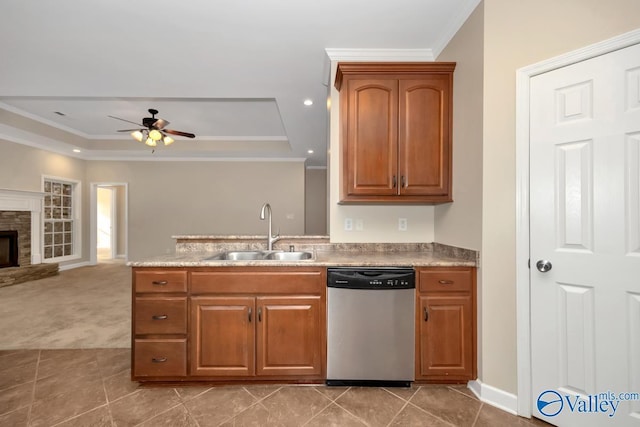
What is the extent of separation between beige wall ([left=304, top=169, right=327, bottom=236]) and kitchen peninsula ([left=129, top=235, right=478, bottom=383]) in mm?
6283

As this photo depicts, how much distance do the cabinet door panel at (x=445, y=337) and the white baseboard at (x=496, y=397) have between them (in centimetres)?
11

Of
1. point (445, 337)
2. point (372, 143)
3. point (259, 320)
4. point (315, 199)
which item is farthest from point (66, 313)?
point (315, 199)

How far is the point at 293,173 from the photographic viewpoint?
6.87 meters

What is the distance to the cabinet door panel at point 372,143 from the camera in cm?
219

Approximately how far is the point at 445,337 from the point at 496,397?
0.43 metres

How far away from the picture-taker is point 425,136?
2.20 metres

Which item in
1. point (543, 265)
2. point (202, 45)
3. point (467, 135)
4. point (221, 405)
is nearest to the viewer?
point (543, 265)

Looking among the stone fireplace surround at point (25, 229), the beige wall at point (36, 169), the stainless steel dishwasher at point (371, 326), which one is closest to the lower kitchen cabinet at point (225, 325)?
the stainless steel dishwasher at point (371, 326)

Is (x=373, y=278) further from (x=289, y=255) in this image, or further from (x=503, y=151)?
(x=503, y=151)

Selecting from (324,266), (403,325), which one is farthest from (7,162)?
(403,325)

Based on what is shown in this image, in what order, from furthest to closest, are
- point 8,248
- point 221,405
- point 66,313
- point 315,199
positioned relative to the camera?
point 315,199
point 8,248
point 66,313
point 221,405

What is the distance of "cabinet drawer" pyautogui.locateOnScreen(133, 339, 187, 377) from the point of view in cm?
191

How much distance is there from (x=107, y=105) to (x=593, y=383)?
6108 mm

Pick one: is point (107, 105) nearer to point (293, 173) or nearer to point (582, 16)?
point (293, 173)
